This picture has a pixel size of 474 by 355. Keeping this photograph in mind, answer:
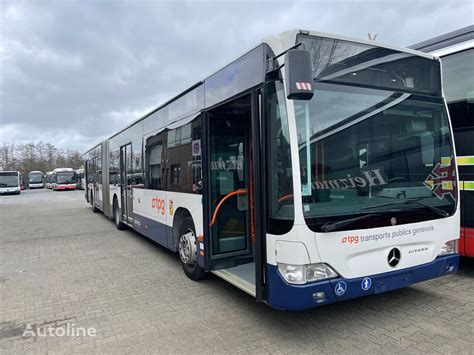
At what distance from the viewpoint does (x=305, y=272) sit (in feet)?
10.3

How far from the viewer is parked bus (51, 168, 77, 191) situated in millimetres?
43375

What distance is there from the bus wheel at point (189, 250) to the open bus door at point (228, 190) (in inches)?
24.0

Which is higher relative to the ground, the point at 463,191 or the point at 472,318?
the point at 463,191

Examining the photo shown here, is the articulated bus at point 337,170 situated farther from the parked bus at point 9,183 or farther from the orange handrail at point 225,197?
the parked bus at point 9,183

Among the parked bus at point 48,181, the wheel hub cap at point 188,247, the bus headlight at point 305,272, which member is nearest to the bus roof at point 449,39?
the bus headlight at point 305,272

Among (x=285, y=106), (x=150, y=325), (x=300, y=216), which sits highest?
(x=285, y=106)

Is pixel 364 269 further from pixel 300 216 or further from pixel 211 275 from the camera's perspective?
pixel 211 275

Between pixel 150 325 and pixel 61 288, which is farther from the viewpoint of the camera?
pixel 61 288

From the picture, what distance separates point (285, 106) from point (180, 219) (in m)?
3.29

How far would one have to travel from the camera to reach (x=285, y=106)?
321 centimetres

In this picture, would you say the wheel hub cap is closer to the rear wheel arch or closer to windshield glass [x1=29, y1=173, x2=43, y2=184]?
the rear wheel arch

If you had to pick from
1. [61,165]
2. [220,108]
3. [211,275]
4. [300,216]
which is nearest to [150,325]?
[211,275]

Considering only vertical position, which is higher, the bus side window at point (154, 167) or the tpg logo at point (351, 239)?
the bus side window at point (154, 167)

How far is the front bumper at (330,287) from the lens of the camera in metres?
3.12
